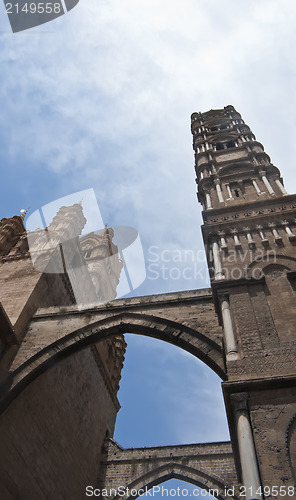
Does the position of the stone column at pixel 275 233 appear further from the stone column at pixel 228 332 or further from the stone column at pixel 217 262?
the stone column at pixel 228 332

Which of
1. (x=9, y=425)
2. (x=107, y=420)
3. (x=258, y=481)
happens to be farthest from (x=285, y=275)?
(x=107, y=420)

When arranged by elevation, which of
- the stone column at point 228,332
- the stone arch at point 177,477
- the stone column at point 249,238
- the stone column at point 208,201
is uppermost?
the stone column at point 208,201

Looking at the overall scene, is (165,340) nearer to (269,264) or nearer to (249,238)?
(269,264)

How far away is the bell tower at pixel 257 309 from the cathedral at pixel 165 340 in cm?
2

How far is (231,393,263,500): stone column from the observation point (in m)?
5.24

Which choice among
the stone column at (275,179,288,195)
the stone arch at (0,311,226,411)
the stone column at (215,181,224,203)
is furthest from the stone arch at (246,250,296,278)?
the stone column at (215,181,224,203)

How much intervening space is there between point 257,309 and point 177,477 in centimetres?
988

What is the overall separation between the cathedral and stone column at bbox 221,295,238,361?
0.03 m

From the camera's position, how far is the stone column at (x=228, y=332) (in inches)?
295

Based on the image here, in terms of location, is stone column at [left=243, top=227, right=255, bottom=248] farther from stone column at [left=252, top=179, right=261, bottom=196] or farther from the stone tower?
the stone tower

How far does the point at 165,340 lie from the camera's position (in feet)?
35.4

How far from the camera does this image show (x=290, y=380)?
643cm

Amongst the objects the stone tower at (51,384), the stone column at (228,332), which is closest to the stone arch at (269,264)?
the stone column at (228,332)

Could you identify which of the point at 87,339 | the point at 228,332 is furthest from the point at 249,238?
the point at 87,339
